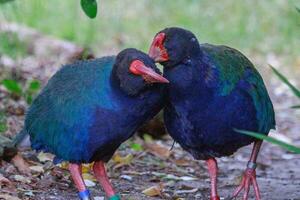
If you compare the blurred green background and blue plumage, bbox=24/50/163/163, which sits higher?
blue plumage, bbox=24/50/163/163

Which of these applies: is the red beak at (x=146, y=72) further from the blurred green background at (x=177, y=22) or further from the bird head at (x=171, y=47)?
the blurred green background at (x=177, y=22)

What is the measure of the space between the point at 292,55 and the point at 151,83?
734 centimetres

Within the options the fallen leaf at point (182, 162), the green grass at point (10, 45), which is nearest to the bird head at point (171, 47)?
the fallen leaf at point (182, 162)

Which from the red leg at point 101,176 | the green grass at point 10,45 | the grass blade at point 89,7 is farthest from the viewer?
the green grass at point 10,45

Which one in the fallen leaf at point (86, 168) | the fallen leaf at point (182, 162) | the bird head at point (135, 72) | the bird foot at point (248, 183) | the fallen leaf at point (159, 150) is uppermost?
the bird head at point (135, 72)

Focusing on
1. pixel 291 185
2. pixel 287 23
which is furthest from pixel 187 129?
pixel 287 23

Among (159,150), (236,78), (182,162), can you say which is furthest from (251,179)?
(159,150)

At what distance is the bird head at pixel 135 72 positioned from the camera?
4.46 m

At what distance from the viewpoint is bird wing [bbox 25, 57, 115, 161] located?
4.64m

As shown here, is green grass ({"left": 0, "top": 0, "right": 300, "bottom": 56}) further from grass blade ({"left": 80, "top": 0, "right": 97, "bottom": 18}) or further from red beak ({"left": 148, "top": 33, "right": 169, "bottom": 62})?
red beak ({"left": 148, "top": 33, "right": 169, "bottom": 62})

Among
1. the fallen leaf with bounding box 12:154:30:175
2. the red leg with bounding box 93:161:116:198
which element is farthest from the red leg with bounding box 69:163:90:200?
the fallen leaf with bounding box 12:154:30:175

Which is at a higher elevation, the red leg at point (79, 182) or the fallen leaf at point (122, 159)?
the red leg at point (79, 182)

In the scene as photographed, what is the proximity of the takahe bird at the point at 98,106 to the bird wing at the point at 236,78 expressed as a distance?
0.38m

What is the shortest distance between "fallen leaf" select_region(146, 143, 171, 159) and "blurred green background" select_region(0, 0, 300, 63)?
11.9ft
